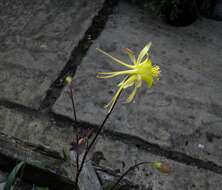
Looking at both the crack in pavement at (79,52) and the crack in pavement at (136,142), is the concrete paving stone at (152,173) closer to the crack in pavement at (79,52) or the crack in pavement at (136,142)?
the crack in pavement at (136,142)

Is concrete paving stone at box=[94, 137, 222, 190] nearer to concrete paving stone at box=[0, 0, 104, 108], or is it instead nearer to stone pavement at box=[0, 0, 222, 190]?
stone pavement at box=[0, 0, 222, 190]

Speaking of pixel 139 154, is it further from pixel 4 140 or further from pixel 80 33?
pixel 80 33

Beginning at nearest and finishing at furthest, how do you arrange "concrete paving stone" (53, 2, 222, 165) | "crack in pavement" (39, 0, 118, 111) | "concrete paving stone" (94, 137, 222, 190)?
"concrete paving stone" (94, 137, 222, 190)
"concrete paving stone" (53, 2, 222, 165)
"crack in pavement" (39, 0, 118, 111)

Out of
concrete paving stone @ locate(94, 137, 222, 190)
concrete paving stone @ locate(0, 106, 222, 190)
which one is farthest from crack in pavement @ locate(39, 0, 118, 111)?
concrete paving stone @ locate(94, 137, 222, 190)

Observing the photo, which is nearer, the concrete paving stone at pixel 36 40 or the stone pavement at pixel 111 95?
the stone pavement at pixel 111 95

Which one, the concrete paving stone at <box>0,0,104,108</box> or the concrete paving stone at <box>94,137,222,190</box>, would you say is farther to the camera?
the concrete paving stone at <box>0,0,104,108</box>

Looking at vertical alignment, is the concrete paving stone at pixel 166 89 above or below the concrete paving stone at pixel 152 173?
above

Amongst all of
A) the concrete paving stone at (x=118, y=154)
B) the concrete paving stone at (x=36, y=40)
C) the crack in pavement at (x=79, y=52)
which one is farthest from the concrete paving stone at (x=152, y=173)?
the concrete paving stone at (x=36, y=40)
